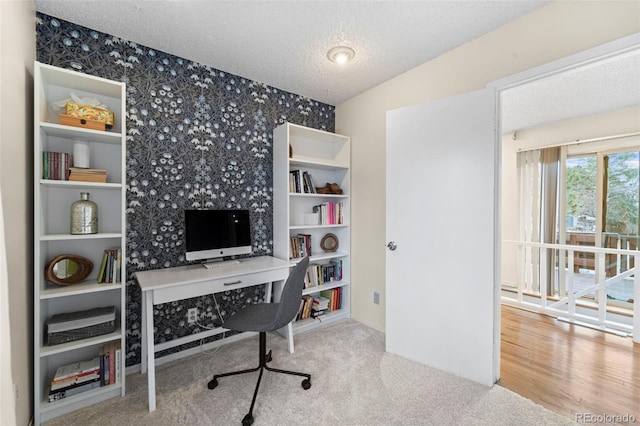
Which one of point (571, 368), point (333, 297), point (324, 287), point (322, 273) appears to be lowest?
point (571, 368)

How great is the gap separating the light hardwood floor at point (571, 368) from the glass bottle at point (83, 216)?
289 cm

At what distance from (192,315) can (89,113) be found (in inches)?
63.9

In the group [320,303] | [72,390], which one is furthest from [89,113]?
[320,303]

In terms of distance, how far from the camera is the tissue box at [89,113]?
164cm

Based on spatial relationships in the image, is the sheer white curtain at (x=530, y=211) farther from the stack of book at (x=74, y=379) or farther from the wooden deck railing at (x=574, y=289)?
the stack of book at (x=74, y=379)

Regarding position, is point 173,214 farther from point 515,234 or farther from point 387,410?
point 515,234

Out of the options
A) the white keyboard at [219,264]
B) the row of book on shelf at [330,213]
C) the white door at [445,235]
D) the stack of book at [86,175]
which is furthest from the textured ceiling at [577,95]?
the stack of book at [86,175]

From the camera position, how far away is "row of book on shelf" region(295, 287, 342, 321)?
2816 millimetres

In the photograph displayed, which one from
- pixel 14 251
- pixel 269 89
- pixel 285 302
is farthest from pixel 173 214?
pixel 269 89

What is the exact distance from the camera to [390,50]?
2141mm

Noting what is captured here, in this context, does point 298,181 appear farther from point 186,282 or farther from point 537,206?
point 537,206

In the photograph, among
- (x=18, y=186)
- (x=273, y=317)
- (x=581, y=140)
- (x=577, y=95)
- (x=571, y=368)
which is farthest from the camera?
(x=581, y=140)

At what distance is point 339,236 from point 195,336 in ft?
5.56

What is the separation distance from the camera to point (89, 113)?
1.69m
